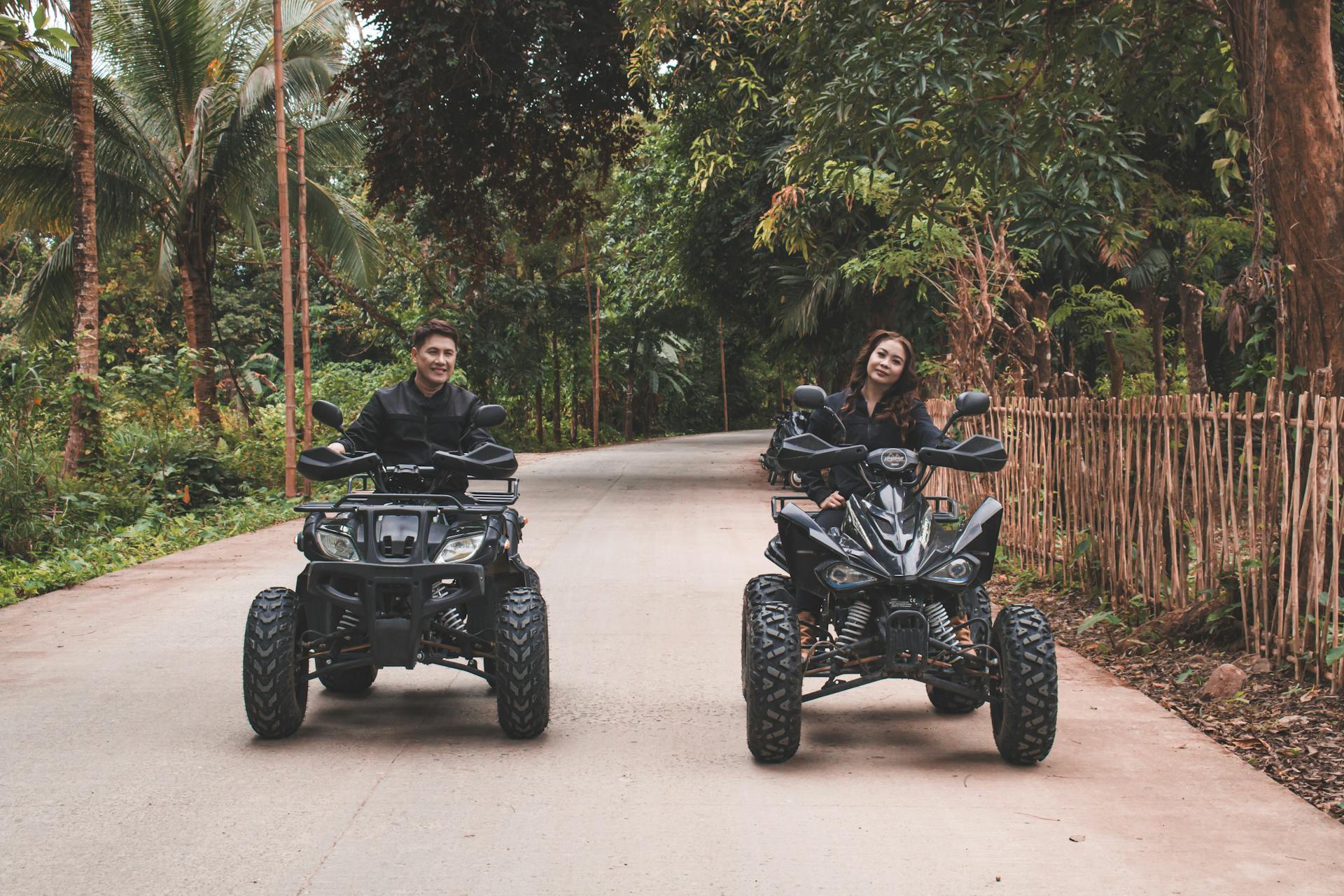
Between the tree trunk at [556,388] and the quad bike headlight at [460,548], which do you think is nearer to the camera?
the quad bike headlight at [460,548]

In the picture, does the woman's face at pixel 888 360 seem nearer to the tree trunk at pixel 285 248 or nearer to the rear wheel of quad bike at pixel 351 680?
the rear wheel of quad bike at pixel 351 680

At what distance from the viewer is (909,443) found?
19.4ft

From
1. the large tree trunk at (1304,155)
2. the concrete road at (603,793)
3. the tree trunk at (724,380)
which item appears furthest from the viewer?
the tree trunk at (724,380)

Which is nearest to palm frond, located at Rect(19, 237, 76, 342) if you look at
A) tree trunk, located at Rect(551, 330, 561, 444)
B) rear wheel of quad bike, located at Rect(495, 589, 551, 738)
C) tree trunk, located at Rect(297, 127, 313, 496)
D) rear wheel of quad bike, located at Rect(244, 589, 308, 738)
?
tree trunk, located at Rect(297, 127, 313, 496)

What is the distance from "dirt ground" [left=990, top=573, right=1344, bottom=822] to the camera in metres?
5.25

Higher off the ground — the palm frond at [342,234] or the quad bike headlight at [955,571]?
the palm frond at [342,234]

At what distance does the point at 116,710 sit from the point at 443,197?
14790 millimetres

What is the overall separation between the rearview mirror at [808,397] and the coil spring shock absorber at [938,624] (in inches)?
37.2

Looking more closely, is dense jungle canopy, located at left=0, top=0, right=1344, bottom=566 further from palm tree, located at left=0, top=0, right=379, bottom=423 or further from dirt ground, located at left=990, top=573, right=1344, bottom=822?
dirt ground, located at left=990, top=573, right=1344, bottom=822

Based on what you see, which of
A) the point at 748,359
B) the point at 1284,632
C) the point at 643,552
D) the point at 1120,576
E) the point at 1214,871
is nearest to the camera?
the point at 1214,871

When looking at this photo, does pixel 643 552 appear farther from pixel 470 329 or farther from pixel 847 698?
pixel 470 329

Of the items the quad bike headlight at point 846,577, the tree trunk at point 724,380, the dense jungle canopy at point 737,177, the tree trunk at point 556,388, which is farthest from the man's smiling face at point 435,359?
the tree trunk at point 724,380

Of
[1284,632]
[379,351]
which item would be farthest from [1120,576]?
[379,351]

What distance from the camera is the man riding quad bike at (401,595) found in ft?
17.7
